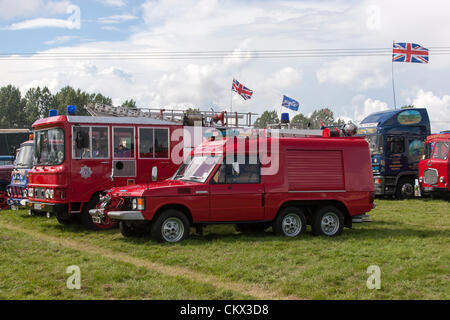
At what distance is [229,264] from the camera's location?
336 inches

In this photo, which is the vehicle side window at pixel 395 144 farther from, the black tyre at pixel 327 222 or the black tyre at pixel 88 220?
the black tyre at pixel 88 220

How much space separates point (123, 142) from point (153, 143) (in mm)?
850

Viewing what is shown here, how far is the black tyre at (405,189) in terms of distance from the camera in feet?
71.0

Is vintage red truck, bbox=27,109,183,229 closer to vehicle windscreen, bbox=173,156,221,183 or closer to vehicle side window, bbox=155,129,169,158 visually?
vehicle side window, bbox=155,129,169,158

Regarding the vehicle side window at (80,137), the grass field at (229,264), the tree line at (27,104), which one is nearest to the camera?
the grass field at (229,264)

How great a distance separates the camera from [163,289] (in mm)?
7020

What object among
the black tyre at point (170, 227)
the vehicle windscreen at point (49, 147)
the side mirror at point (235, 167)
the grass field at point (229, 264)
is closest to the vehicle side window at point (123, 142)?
the vehicle windscreen at point (49, 147)

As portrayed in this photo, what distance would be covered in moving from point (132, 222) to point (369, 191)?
18.2 feet

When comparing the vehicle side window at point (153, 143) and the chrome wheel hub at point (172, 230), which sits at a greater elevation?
the vehicle side window at point (153, 143)

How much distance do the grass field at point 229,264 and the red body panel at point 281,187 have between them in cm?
66

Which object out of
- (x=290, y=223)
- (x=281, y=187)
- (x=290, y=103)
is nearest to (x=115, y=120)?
(x=281, y=187)

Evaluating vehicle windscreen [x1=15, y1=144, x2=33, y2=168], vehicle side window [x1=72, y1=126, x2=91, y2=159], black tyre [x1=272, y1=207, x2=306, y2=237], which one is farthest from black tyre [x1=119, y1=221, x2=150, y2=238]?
vehicle windscreen [x1=15, y1=144, x2=33, y2=168]

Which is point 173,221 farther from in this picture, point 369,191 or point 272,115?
point 272,115

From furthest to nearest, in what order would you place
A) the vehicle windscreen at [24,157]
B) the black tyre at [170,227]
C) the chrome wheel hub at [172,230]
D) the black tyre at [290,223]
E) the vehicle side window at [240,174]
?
the vehicle windscreen at [24,157] < the black tyre at [290,223] < the vehicle side window at [240,174] < the chrome wheel hub at [172,230] < the black tyre at [170,227]
